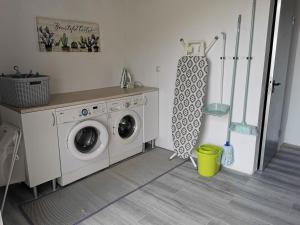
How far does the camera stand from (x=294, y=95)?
135 inches

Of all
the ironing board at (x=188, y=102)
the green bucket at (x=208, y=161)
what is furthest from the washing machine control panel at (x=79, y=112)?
the green bucket at (x=208, y=161)

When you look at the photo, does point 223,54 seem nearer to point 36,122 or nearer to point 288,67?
point 288,67

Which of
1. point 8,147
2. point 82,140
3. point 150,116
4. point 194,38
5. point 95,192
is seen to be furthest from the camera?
point 150,116

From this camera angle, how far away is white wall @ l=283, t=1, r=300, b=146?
10.6 feet

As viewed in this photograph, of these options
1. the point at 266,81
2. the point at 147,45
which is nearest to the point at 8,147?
the point at 147,45

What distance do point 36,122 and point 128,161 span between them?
4.36ft

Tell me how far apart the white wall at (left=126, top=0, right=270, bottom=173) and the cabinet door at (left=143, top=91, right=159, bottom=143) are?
9 cm

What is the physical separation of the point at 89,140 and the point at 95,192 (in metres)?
0.60

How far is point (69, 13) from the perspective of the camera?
9.63 ft

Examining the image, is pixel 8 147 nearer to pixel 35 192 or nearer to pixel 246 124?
pixel 35 192

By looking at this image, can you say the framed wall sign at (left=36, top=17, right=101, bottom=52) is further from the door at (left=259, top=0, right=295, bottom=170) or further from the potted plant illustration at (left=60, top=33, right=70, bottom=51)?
the door at (left=259, top=0, right=295, bottom=170)

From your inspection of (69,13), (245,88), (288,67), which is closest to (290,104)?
(288,67)

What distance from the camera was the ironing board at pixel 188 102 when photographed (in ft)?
9.30

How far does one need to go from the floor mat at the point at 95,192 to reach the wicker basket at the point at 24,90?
932mm
